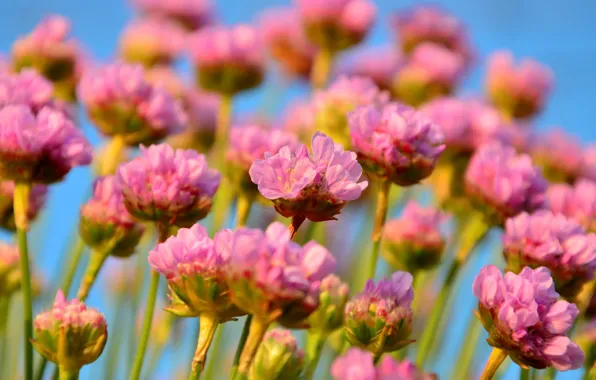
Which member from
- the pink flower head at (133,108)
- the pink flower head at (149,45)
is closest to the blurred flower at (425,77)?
the pink flower head at (149,45)

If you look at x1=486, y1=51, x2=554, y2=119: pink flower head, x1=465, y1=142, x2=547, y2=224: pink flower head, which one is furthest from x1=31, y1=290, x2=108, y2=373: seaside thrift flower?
x1=486, y1=51, x2=554, y2=119: pink flower head

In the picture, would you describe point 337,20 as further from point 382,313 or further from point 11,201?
point 382,313

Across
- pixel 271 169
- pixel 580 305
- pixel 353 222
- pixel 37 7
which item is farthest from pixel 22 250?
pixel 353 222

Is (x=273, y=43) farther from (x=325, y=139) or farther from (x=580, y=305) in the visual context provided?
(x=325, y=139)

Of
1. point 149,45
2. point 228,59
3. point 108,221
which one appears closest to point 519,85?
point 228,59

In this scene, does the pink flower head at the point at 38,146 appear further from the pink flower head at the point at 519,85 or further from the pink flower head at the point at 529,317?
the pink flower head at the point at 519,85

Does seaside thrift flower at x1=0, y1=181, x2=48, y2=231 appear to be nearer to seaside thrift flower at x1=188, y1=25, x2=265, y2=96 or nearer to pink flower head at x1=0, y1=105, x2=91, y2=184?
pink flower head at x1=0, y1=105, x2=91, y2=184

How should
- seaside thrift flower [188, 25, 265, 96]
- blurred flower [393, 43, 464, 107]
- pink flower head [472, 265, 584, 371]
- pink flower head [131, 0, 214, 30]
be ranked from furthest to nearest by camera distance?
1. pink flower head [131, 0, 214, 30]
2. blurred flower [393, 43, 464, 107]
3. seaside thrift flower [188, 25, 265, 96]
4. pink flower head [472, 265, 584, 371]
